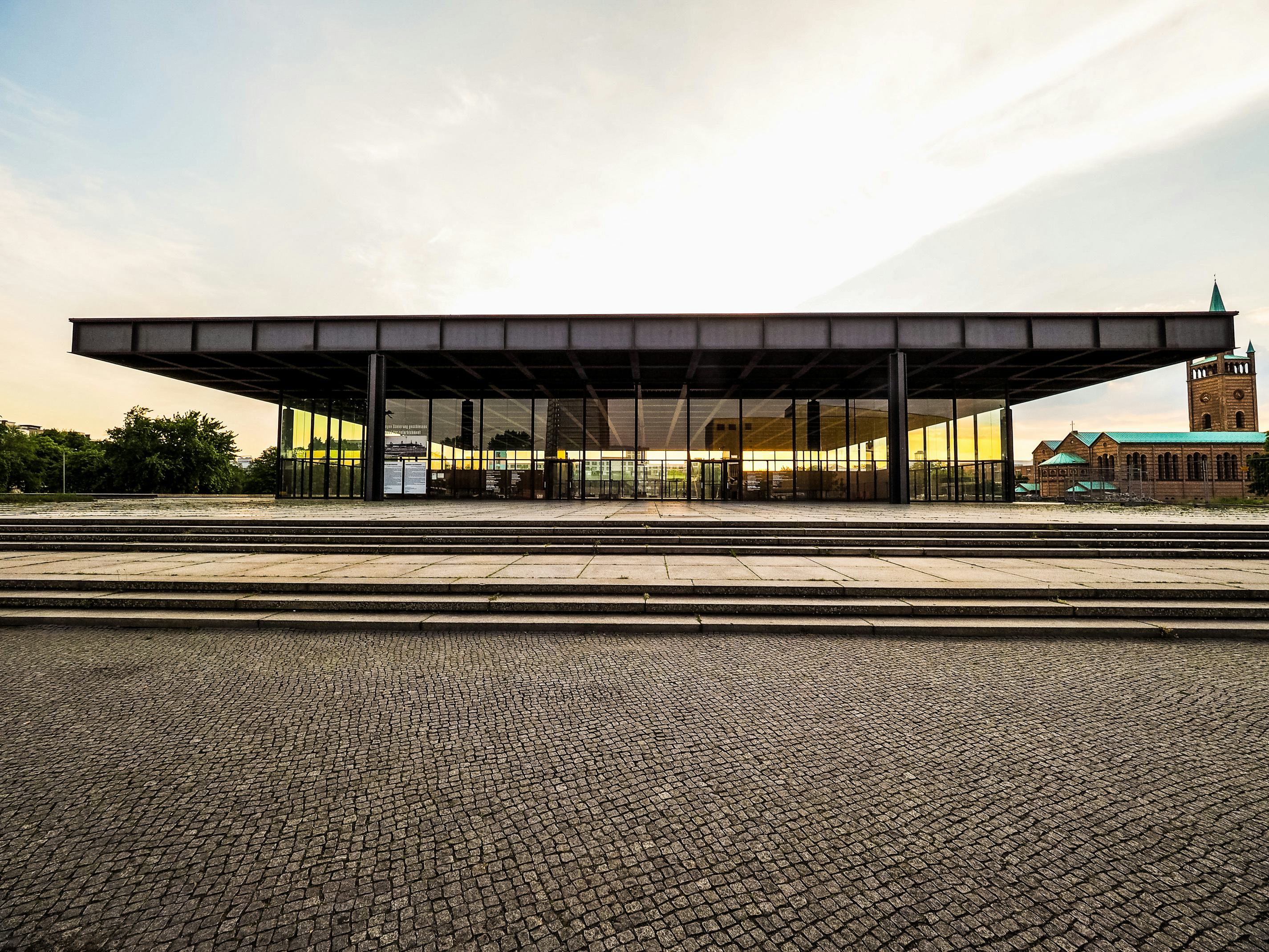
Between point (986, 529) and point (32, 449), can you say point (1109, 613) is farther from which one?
point (32, 449)

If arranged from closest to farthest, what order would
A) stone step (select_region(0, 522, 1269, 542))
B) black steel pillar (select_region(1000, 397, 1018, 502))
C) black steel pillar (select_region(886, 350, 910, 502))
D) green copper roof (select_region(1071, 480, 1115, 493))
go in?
stone step (select_region(0, 522, 1269, 542))
black steel pillar (select_region(886, 350, 910, 502))
black steel pillar (select_region(1000, 397, 1018, 502))
green copper roof (select_region(1071, 480, 1115, 493))

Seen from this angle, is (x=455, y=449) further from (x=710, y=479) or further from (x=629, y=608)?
(x=629, y=608)

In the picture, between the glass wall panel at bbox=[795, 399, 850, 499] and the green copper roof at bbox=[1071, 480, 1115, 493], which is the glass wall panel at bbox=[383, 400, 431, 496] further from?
the green copper roof at bbox=[1071, 480, 1115, 493]

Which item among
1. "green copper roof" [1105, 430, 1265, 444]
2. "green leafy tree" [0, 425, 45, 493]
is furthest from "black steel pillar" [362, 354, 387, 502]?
"green copper roof" [1105, 430, 1265, 444]

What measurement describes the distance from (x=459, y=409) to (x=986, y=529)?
25.3 metres

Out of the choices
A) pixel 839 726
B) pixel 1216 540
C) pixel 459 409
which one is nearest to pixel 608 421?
pixel 459 409

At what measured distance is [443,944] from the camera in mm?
2031

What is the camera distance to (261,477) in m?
64.3

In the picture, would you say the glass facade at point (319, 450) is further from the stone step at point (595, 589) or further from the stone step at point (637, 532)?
the stone step at point (595, 589)

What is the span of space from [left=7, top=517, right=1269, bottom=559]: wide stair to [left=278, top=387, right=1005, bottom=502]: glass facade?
1567 centimetres

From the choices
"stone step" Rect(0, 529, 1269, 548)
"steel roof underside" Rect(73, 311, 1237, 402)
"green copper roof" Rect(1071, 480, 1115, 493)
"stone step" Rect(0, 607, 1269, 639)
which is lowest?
"stone step" Rect(0, 607, 1269, 639)

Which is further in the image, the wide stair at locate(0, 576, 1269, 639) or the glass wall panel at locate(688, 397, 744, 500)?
the glass wall panel at locate(688, 397, 744, 500)

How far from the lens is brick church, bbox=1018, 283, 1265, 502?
75.8 meters

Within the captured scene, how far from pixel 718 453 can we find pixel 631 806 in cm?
2726
